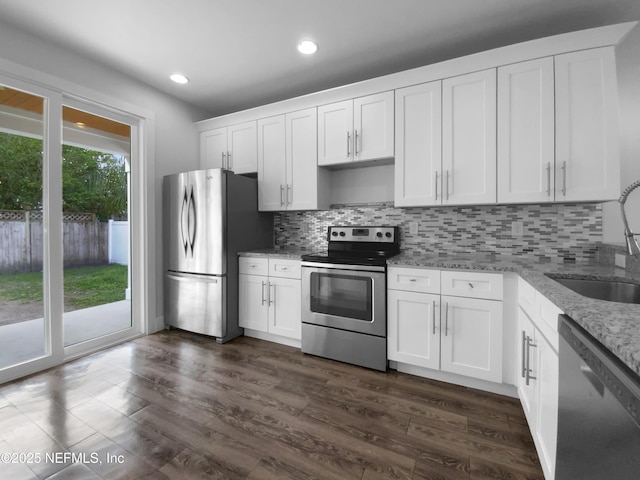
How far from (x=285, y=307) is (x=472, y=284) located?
1.64m

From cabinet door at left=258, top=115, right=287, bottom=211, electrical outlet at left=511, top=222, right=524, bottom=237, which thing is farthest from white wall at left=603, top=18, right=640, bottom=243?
cabinet door at left=258, top=115, right=287, bottom=211

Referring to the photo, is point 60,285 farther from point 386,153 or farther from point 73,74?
point 386,153

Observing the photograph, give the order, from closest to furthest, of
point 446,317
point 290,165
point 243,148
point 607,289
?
1. point 607,289
2. point 446,317
3. point 290,165
4. point 243,148

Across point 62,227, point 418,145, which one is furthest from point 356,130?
point 62,227

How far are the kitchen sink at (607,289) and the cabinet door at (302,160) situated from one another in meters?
2.08

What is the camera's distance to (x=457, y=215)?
104 inches

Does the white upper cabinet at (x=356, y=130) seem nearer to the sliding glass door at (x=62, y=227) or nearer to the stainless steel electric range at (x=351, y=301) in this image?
the stainless steel electric range at (x=351, y=301)

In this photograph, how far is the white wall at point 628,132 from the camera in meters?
2.07

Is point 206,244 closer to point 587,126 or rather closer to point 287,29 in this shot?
point 287,29

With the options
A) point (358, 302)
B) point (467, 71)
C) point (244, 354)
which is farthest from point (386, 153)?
point (244, 354)

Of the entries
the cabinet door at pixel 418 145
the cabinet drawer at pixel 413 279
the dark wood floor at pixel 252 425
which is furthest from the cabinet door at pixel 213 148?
the cabinet drawer at pixel 413 279

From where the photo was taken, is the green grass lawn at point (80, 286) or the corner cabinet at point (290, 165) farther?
the corner cabinet at point (290, 165)

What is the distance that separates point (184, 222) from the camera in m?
3.11

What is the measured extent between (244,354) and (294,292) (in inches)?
28.1
